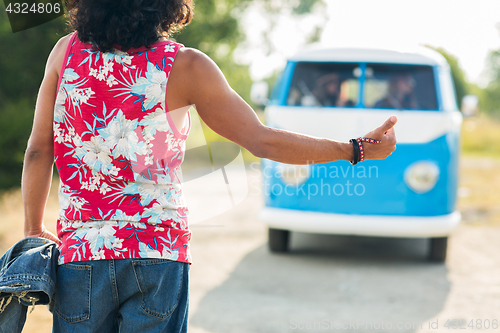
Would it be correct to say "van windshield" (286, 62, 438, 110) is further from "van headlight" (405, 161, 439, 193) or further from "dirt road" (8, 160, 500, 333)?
"dirt road" (8, 160, 500, 333)

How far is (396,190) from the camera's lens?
475 cm

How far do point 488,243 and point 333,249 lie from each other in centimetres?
186

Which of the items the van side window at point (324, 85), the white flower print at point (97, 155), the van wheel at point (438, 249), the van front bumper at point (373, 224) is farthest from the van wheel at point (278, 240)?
the white flower print at point (97, 155)

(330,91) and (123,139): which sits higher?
(123,139)

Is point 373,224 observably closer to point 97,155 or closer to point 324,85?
point 324,85

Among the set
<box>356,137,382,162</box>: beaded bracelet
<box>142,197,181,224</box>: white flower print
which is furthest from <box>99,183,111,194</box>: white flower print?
<box>356,137,382,162</box>: beaded bracelet

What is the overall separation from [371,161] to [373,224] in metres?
0.58

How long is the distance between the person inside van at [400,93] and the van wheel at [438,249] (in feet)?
4.37

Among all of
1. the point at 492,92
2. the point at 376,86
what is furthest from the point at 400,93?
the point at 492,92

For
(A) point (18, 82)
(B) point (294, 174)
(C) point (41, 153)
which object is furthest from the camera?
(A) point (18, 82)

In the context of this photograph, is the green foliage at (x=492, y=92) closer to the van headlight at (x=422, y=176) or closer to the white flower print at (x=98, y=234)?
the van headlight at (x=422, y=176)

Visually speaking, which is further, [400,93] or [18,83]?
[18,83]

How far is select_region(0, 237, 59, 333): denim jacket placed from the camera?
147 cm

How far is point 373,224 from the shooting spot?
4.71m
